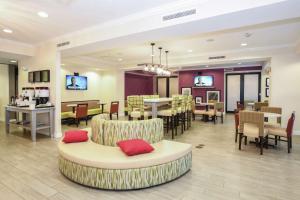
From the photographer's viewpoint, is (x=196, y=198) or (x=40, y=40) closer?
(x=196, y=198)

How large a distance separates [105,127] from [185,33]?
227 centimetres

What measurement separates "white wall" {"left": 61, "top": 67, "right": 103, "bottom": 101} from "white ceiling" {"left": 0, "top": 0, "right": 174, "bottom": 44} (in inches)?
166

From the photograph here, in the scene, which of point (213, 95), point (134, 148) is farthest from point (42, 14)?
point (213, 95)

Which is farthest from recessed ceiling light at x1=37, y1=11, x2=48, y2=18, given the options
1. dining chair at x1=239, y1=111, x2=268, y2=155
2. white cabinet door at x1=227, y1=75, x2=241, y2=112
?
white cabinet door at x1=227, y1=75, x2=241, y2=112

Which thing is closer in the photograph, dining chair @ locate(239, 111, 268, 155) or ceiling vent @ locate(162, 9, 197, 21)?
ceiling vent @ locate(162, 9, 197, 21)

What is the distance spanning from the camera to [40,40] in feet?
17.6

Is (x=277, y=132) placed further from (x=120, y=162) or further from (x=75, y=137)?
(x=75, y=137)

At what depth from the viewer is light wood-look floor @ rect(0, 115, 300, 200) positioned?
2.44 metres

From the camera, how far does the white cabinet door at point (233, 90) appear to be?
36.8 ft

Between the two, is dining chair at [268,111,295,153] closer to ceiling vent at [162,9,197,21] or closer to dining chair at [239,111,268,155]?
dining chair at [239,111,268,155]

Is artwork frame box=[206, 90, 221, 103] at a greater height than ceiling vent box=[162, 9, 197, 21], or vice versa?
ceiling vent box=[162, 9, 197, 21]

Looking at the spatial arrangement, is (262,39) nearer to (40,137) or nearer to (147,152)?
(147,152)

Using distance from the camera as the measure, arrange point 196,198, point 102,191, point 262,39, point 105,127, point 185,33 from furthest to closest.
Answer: point 262,39 < point 185,33 < point 105,127 < point 102,191 < point 196,198

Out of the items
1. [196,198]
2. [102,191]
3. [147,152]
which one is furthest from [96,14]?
[196,198]
